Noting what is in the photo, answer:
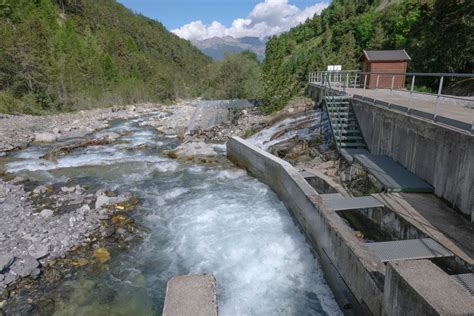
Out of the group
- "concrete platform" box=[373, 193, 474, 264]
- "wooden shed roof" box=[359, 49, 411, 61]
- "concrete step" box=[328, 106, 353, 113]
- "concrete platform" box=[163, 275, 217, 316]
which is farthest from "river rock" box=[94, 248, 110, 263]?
"wooden shed roof" box=[359, 49, 411, 61]

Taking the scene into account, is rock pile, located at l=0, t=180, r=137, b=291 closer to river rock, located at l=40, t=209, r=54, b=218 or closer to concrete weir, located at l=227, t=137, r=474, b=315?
river rock, located at l=40, t=209, r=54, b=218

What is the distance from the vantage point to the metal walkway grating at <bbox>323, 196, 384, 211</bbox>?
7.62m

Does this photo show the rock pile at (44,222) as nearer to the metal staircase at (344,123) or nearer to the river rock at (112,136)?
the metal staircase at (344,123)

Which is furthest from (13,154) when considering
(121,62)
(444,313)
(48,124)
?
(121,62)

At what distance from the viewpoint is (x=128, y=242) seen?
9.49m

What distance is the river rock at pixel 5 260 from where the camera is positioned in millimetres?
7442

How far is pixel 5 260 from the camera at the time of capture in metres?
7.58

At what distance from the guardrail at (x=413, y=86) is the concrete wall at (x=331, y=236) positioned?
348cm

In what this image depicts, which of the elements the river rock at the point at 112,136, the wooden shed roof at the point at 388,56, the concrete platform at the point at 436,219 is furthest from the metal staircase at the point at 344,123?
the river rock at the point at 112,136

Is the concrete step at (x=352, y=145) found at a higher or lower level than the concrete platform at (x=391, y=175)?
higher

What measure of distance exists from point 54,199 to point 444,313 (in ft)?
42.4

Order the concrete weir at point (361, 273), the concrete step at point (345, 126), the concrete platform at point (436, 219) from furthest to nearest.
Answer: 1. the concrete step at point (345, 126)
2. the concrete platform at point (436, 219)
3. the concrete weir at point (361, 273)

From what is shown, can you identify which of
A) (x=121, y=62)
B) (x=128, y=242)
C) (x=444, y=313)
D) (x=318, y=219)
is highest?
(x=121, y=62)

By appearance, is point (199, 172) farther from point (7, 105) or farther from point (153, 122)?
point (7, 105)
